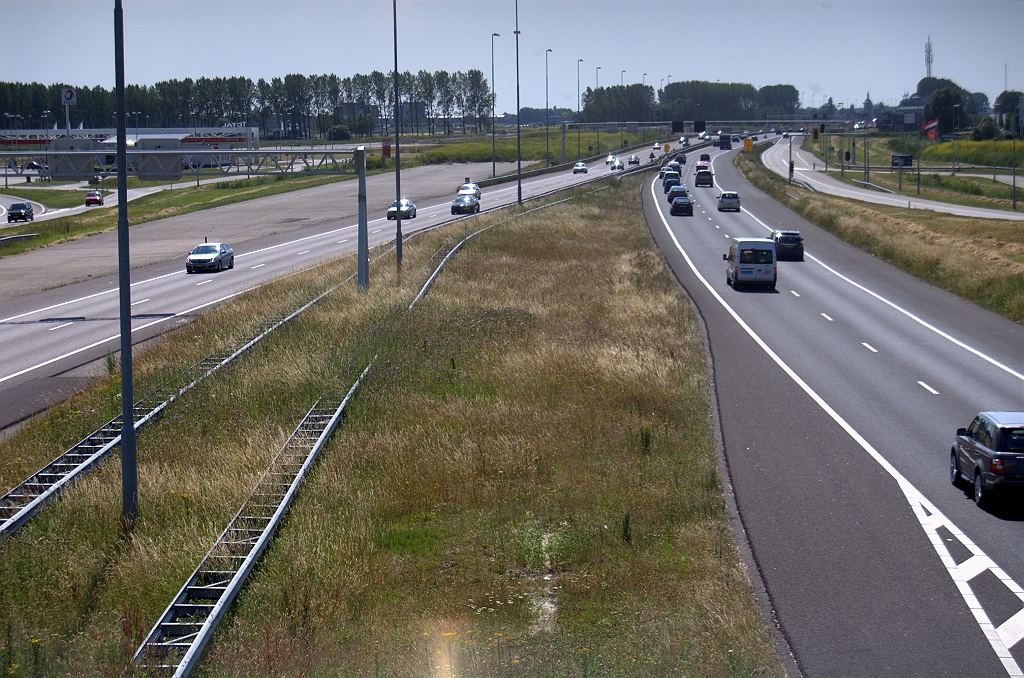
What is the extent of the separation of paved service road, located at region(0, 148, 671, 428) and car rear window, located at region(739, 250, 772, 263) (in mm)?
20197

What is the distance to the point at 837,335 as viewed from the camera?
2805 cm

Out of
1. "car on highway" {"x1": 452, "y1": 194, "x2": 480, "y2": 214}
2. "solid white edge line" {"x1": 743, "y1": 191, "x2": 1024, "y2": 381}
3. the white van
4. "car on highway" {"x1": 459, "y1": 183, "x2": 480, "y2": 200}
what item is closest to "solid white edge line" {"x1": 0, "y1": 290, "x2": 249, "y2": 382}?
the white van

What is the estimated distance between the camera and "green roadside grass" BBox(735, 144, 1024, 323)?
33.8 metres

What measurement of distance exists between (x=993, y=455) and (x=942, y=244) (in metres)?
35.5

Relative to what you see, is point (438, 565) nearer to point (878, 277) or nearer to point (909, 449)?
point (909, 449)

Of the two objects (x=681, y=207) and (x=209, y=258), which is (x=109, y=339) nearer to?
(x=209, y=258)

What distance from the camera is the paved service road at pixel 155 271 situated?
2636 cm

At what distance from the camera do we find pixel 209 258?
45594 millimetres

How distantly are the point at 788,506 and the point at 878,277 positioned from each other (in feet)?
98.2

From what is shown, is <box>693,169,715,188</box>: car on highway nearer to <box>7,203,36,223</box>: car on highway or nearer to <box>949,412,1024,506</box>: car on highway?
<box>7,203,36,223</box>: car on highway

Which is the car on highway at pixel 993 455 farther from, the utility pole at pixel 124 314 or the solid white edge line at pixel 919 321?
the utility pole at pixel 124 314

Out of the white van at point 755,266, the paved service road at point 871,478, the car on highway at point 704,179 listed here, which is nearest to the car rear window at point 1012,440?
the paved service road at point 871,478

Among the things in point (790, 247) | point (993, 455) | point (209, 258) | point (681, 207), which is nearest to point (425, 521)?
point (993, 455)

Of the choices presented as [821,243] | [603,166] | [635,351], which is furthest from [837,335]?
[603,166]
